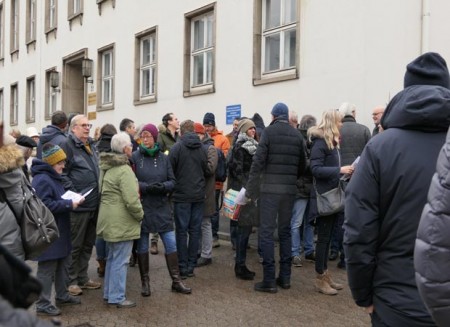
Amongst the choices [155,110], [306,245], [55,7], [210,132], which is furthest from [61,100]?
[306,245]

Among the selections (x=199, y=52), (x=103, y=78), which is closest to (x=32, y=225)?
(x=199, y=52)

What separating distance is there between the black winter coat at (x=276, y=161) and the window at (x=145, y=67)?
8.93 meters

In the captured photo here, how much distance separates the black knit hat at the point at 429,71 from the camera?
2.84 meters

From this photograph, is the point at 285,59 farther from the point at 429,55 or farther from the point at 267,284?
the point at 429,55

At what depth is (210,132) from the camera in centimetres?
955

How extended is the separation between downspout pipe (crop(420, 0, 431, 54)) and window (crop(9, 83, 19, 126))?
20661 millimetres

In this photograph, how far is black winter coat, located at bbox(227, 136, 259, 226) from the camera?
6.70 meters

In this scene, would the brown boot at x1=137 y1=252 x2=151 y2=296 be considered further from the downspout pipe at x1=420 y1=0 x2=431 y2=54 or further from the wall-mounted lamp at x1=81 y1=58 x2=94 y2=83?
the wall-mounted lamp at x1=81 y1=58 x2=94 y2=83

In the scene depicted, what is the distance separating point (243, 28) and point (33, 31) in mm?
14580

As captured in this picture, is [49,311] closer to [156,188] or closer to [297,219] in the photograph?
[156,188]

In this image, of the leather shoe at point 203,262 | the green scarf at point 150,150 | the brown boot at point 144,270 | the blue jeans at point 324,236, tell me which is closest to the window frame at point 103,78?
the leather shoe at point 203,262

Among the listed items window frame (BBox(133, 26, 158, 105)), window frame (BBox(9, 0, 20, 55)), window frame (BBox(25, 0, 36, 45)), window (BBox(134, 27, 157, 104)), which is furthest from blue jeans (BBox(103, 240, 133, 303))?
window frame (BBox(9, 0, 20, 55))

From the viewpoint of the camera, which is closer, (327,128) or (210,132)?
(327,128)

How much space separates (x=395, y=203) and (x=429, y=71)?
70 centimetres
